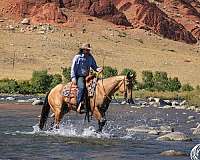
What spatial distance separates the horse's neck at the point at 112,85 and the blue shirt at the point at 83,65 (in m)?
0.63

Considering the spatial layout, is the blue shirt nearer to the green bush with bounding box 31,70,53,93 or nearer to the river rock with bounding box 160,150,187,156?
the river rock with bounding box 160,150,187,156

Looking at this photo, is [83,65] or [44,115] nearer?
[83,65]

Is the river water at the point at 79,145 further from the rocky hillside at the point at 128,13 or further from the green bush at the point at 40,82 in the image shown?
the rocky hillside at the point at 128,13

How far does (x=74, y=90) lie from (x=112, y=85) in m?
1.28

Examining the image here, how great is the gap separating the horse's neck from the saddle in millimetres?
352

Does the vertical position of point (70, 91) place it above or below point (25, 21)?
below

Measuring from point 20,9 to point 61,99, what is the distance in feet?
325

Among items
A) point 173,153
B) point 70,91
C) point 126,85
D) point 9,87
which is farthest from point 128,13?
point 173,153

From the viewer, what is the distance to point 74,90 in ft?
66.1

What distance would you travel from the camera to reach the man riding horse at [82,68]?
1980 cm

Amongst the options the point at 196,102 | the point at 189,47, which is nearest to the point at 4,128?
the point at 196,102

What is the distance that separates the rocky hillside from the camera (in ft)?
384

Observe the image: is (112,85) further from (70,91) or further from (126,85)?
(70,91)

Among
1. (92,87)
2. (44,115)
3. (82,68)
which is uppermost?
(82,68)
